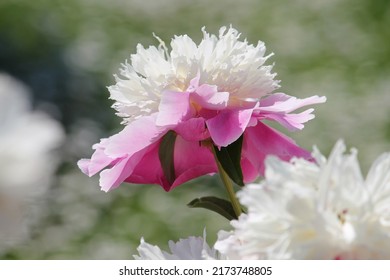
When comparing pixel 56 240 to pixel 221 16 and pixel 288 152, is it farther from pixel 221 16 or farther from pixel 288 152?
pixel 288 152

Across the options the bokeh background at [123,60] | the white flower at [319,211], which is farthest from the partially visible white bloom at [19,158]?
the bokeh background at [123,60]

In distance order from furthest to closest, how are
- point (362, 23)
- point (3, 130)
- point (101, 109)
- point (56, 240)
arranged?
point (362, 23)
point (101, 109)
point (56, 240)
point (3, 130)

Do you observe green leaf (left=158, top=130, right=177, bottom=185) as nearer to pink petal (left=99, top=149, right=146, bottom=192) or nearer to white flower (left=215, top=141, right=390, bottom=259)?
pink petal (left=99, top=149, right=146, bottom=192)

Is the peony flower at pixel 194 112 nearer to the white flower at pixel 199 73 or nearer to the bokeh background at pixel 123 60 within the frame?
the white flower at pixel 199 73

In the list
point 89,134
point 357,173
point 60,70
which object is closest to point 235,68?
point 357,173

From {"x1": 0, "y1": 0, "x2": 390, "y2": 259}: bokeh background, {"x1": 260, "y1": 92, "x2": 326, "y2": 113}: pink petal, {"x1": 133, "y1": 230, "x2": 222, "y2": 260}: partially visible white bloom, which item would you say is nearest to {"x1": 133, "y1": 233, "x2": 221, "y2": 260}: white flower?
{"x1": 133, "y1": 230, "x2": 222, "y2": 260}: partially visible white bloom

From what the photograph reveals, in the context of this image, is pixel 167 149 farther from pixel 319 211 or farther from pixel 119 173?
pixel 319 211
